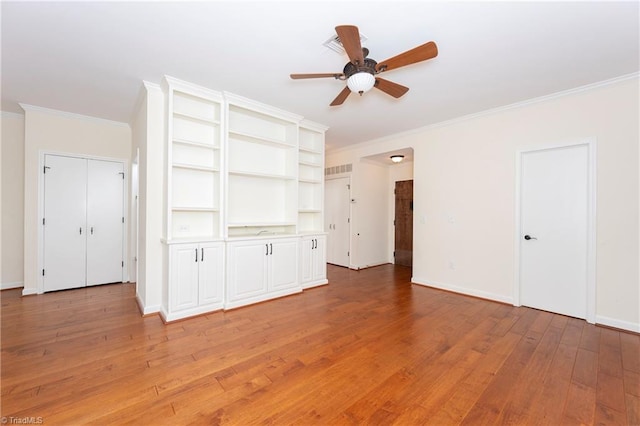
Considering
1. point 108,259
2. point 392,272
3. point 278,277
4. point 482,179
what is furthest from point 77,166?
point 482,179

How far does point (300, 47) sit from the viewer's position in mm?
2441

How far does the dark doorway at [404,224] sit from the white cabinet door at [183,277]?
4.72 meters

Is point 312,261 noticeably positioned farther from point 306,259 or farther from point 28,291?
point 28,291

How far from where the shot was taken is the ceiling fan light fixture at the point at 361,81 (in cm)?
232

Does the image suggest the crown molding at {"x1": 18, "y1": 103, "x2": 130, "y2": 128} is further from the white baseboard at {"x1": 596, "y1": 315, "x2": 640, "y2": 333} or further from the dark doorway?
the white baseboard at {"x1": 596, "y1": 315, "x2": 640, "y2": 333}

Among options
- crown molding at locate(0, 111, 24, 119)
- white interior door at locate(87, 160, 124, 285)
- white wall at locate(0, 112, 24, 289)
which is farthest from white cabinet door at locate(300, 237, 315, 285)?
crown molding at locate(0, 111, 24, 119)

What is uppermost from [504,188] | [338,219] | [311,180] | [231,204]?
[311,180]

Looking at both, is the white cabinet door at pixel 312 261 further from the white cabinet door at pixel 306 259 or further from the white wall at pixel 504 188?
the white wall at pixel 504 188

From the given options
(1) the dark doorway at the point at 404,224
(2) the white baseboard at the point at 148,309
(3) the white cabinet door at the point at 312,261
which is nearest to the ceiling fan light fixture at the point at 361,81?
(3) the white cabinet door at the point at 312,261

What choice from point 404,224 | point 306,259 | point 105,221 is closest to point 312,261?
point 306,259

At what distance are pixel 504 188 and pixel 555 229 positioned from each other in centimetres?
79

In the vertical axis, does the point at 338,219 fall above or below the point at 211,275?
above

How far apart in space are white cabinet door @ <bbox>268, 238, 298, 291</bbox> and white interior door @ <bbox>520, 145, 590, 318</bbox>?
128 inches

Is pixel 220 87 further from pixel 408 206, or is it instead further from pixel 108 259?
pixel 408 206
